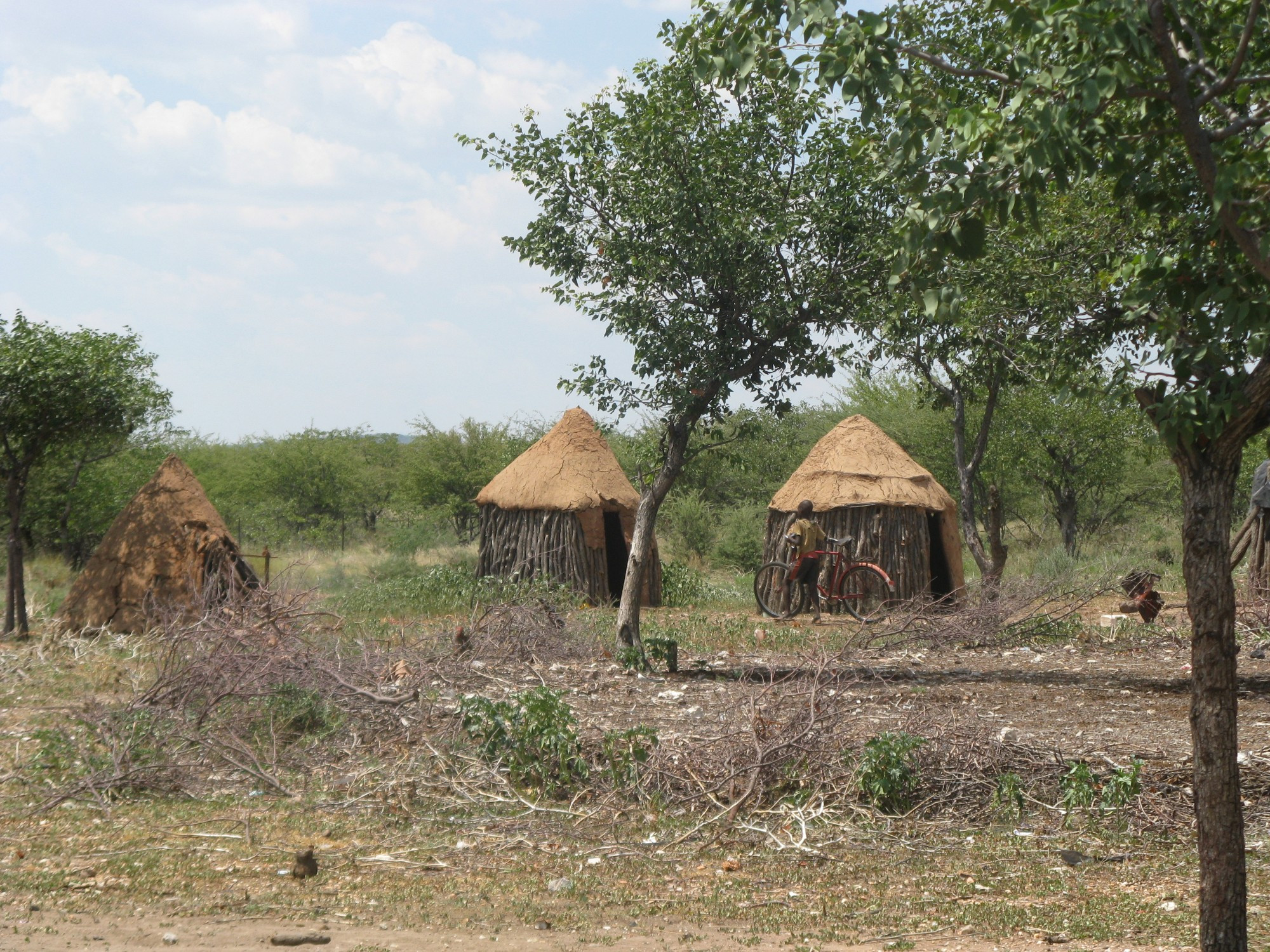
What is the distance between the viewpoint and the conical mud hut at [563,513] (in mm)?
15086

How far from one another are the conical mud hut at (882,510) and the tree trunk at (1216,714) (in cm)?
1106

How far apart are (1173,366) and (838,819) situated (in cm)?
281

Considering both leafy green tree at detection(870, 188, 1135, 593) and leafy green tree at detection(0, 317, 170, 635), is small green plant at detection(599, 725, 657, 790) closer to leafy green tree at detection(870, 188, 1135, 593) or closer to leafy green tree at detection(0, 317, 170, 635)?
leafy green tree at detection(870, 188, 1135, 593)

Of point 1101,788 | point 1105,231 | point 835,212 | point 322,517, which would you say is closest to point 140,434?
point 322,517

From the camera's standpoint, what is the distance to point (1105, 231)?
8.15 metres

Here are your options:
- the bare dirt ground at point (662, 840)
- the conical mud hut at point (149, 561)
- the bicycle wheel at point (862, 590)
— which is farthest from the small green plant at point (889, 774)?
the bicycle wheel at point (862, 590)

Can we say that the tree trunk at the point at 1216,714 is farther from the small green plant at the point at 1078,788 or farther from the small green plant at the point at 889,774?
the small green plant at the point at 889,774

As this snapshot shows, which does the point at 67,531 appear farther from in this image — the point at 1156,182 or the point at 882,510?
the point at 1156,182

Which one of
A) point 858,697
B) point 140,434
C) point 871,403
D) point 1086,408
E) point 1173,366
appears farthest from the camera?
point 871,403

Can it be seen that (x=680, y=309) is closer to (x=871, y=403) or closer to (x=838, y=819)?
(x=838, y=819)

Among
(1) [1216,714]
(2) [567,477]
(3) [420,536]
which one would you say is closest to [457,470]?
(3) [420,536]

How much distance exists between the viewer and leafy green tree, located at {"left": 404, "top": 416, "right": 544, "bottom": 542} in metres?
24.7

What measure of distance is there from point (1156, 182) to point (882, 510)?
10789mm

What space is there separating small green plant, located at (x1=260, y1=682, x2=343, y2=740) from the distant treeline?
331 inches
